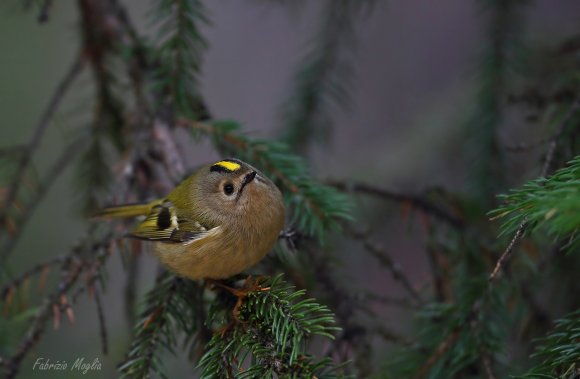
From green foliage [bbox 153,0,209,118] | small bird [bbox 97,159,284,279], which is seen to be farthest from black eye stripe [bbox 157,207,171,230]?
green foliage [bbox 153,0,209,118]

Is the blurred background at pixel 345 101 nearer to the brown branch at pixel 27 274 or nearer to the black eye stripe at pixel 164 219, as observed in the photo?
the black eye stripe at pixel 164 219

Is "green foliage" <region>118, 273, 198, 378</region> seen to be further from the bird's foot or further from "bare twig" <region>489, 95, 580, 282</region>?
"bare twig" <region>489, 95, 580, 282</region>

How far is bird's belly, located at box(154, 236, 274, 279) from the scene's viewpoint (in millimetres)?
1583

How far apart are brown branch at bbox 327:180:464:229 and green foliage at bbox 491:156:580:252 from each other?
804 mm

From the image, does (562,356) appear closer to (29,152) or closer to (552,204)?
(552,204)

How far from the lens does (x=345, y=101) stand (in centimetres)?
250

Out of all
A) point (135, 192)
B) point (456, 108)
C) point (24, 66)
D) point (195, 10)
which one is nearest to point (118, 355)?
point (135, 192)

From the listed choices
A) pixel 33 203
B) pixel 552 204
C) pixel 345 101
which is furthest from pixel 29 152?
pixel 552 204

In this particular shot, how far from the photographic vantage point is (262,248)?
157 cm

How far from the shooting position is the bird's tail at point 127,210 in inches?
71.2

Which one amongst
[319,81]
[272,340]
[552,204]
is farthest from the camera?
[319,81]

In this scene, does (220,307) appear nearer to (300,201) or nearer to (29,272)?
(300,201)

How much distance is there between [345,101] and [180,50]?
91cm

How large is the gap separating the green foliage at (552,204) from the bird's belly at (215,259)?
0.70m
